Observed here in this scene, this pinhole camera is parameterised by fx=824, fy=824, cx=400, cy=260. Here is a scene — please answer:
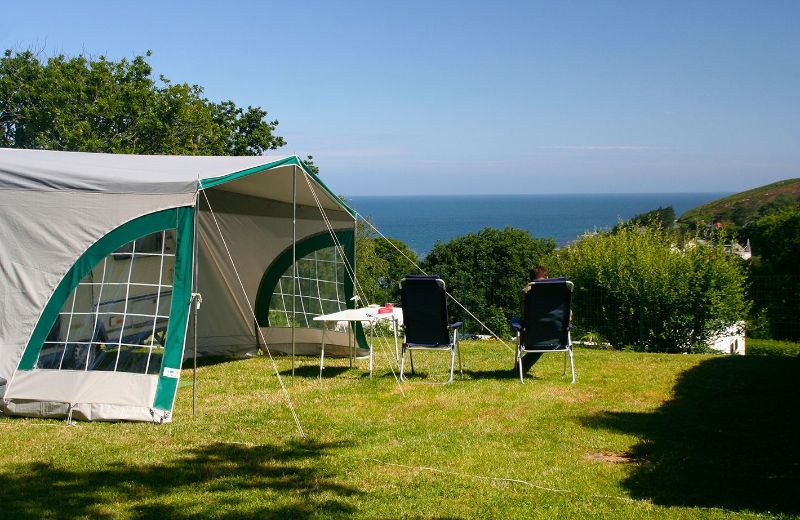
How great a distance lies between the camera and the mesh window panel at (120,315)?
6727 millimetres

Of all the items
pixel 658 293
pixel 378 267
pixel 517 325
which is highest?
pixel 517 325

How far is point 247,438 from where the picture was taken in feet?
19.4

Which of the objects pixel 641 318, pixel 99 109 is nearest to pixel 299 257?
pixel 641 318

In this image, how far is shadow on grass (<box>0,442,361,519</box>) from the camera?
4.26 metres

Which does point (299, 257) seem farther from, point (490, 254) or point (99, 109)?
point (490, 254)

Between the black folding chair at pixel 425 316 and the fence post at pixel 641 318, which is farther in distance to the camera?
the fence post at pixel 641 318

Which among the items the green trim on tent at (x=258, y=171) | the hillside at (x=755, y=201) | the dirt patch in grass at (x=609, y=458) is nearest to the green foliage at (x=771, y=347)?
the green trim on tent at (x=258, y=171)

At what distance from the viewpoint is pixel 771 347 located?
14.1m

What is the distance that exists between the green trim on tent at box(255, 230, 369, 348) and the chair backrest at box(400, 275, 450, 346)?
1832mm

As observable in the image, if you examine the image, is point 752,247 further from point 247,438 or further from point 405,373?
point 247,438

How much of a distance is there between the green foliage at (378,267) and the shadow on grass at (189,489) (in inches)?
144

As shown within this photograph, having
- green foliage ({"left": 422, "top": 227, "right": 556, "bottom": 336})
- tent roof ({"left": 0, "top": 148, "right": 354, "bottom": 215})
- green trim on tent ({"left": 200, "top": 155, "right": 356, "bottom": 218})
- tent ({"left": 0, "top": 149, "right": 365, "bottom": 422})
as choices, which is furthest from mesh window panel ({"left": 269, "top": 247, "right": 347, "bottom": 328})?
green foliage ({"left": 422, "top": 227, "right": 556, "bottom": 336})

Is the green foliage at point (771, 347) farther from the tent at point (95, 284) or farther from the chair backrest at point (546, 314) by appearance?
the tent at point (95, 284)

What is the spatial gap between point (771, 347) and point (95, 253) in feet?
38.1
